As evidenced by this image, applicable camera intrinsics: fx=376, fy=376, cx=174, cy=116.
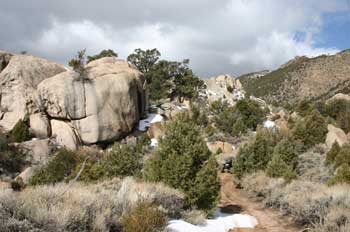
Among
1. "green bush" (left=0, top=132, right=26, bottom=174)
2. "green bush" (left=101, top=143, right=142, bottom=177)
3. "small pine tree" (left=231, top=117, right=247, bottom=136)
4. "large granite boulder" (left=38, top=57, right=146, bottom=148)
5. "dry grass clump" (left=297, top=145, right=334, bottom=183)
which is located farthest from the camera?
"small pine tree" (left=231, top=117, right=247, bottom=136)

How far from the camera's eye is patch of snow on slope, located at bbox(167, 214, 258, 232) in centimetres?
912

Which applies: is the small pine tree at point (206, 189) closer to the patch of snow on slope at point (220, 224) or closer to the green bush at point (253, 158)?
the patch of snow on slope at point (220, 224)

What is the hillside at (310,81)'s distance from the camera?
86.4 m

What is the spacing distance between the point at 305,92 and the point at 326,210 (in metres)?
83.9

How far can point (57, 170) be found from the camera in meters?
20.9

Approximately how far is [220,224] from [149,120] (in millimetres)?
26330

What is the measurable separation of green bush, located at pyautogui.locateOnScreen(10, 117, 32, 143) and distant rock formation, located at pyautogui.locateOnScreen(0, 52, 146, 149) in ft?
3.61

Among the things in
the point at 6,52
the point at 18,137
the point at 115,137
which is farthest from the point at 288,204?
the point at 6,52

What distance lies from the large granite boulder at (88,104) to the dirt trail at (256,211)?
13.4 meters

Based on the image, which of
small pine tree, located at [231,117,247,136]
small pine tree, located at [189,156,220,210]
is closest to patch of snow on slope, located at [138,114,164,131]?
small pine tree, located at [231,117,247,136]

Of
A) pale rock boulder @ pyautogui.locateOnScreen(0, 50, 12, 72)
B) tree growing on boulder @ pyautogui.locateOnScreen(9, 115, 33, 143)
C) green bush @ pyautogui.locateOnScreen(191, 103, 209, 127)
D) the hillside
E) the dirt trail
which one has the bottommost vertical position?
the dirt trail

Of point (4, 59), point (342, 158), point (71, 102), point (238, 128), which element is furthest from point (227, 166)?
point (4, 59)

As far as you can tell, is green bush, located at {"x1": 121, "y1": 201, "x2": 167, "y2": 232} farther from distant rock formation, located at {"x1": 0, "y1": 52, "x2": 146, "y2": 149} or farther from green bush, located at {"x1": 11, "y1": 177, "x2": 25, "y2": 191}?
distant rock formation, located at {"x1": 0, "y1": 52, "x2": 146, "y2": 149}

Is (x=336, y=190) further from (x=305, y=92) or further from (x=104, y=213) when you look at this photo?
(x=305, y=92)
